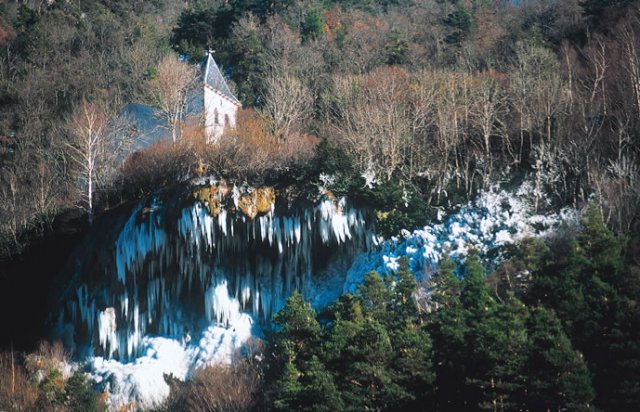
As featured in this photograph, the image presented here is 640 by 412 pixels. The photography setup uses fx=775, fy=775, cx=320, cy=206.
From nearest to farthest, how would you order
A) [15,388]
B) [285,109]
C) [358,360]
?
[358,360], [15,388], [285,109]

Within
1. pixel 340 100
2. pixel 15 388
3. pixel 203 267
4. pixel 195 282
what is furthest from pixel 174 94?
pixel 15 388

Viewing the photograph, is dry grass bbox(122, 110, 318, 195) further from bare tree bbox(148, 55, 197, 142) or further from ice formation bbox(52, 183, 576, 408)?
bare tree bbox(148, 55, 197, 142)

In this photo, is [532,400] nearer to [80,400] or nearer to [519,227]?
[519,227]

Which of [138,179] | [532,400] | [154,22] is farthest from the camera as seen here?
[154,22]

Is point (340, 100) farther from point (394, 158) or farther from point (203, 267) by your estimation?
point (203, 267)

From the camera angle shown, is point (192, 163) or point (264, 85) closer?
point (192, 163)

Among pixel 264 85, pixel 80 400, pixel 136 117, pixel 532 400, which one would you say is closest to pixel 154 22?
pixel 264 85

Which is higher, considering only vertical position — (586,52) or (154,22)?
(154,22)
